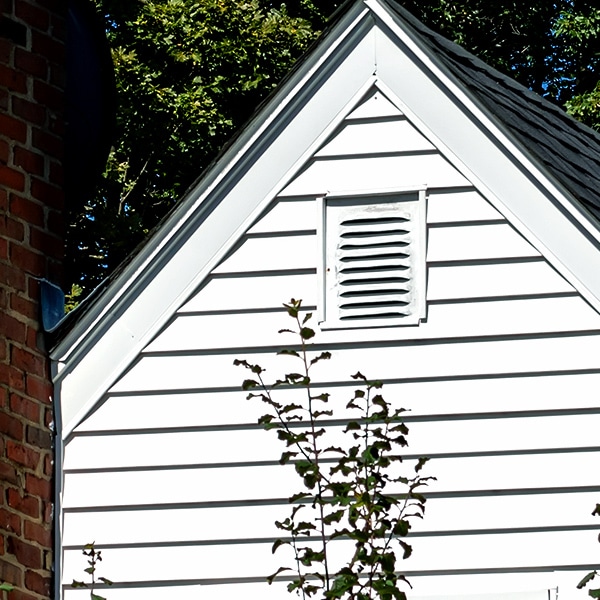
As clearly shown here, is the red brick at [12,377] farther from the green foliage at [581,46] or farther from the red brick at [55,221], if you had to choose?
the green foliage at [581,46]

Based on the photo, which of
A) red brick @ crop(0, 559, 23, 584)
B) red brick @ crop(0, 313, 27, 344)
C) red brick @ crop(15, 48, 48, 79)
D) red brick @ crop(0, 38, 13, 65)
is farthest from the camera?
red brick @ crop(15, 48, 48, 79)

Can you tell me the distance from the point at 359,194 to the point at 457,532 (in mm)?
1433

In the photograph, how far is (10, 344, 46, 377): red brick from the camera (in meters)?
6.09

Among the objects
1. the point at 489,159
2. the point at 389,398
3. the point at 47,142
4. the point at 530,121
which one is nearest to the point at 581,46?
the point at 530,121

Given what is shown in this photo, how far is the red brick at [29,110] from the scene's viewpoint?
6.33 m

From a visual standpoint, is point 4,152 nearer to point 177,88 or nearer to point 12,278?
point 12,278

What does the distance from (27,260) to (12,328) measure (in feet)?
1.07

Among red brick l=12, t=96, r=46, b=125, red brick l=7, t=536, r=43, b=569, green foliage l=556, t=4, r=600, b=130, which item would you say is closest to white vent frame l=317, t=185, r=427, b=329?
red brick l=12, t=96, r=46, b=125

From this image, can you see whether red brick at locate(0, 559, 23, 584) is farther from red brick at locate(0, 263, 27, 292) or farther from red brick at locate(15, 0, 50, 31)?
red brick at locate(15, 0, 50, 31)

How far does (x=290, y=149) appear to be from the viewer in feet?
20.7

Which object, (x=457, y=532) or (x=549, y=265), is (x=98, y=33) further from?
(x=457, y=532)

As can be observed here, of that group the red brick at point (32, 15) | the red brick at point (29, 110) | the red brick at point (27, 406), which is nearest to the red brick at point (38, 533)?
the red brick at point (27, 406)

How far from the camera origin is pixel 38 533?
6.10 m

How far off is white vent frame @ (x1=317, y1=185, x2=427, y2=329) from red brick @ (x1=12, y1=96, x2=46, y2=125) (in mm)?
1259
